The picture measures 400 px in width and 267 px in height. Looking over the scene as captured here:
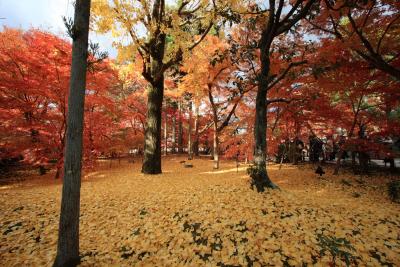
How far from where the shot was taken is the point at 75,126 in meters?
3.24

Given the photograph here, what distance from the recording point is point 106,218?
5.30 metres

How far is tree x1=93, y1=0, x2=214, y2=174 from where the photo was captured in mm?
7910

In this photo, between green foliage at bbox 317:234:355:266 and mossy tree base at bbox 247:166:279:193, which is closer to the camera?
green foliage at bbox 317:234:355:266

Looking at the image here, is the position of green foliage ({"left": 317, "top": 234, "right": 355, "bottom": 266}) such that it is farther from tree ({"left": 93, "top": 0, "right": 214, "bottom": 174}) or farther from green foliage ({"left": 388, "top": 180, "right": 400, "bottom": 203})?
tree ({"left": 93, "top": 0, "right": 214, "bottom": 174})

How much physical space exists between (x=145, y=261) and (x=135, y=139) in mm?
18486

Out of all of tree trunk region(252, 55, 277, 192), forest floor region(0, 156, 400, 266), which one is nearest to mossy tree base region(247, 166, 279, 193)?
tree trunk region(252, 55, 277, 192)

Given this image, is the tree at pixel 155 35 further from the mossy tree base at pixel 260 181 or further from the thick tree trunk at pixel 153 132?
the mossy tree base at pixel 260 181

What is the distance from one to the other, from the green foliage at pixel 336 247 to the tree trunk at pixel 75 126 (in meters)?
4.30

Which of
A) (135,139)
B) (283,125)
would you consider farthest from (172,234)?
(135,139)

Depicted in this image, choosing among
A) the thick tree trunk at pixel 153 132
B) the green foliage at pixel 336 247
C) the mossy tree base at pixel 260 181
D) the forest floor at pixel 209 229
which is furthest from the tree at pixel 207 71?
the green foliage at pixel 336 247

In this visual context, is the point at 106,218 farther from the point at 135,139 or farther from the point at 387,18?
the point at 135,139

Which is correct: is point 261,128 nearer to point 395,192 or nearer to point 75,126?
point 395,192

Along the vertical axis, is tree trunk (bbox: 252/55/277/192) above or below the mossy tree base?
above

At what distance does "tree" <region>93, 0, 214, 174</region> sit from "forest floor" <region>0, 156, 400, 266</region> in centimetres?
401
